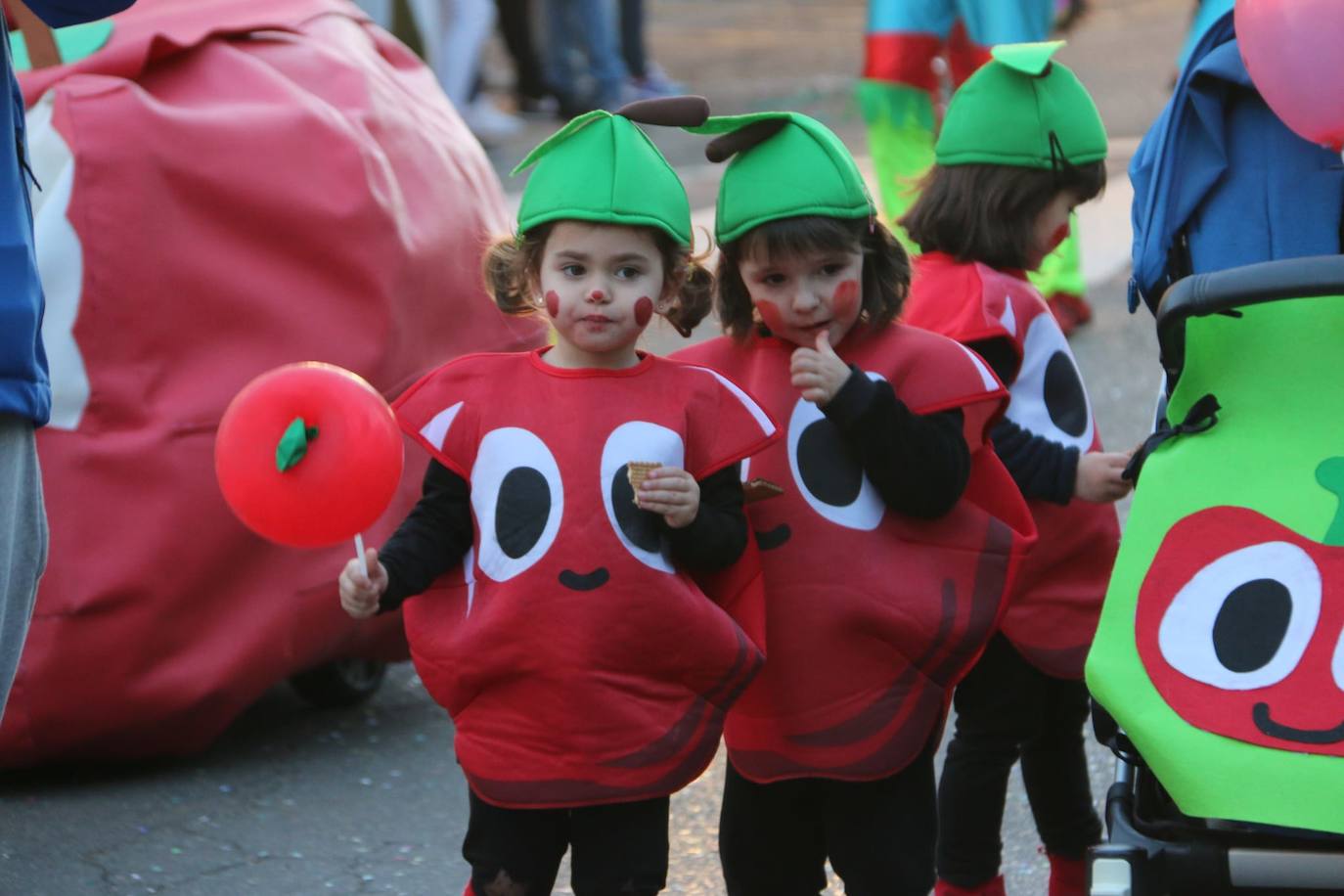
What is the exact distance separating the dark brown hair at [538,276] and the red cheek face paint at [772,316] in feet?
0.28

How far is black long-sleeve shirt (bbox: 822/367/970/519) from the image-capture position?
296 centimetres

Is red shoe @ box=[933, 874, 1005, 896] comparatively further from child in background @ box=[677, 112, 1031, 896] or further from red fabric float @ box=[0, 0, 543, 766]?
red fabric float @ box=[0, 0, 543, 766]

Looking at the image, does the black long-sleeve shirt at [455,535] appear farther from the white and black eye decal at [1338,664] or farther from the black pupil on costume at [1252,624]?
the white and black eye decal at [1338,664]

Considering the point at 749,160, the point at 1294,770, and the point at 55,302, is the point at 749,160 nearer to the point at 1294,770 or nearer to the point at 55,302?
the point at 1294,770

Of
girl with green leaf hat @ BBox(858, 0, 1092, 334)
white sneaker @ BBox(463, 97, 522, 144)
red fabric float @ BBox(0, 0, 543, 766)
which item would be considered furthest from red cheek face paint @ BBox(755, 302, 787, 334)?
white sneaker @ BBox(463, 97, 522, 144)

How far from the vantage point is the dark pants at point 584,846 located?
9.81ft

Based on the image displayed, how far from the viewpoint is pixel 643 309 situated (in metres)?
2.94

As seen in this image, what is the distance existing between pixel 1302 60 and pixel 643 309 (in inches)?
37.8

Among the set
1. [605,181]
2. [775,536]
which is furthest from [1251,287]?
[605,181]

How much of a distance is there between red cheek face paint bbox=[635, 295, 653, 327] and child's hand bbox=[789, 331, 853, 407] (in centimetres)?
22

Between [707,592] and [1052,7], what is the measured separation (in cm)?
498

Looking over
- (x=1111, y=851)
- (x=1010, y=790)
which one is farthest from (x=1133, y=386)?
(x=1111, y=851)

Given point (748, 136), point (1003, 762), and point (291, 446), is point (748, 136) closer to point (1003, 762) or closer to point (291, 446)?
point (291, 446)

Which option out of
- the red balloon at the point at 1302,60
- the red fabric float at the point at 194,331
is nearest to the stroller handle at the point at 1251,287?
the red balloon at the point at 1302,60
